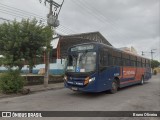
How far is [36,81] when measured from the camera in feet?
55.8

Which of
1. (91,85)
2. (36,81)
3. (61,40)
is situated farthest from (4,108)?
(61,40)

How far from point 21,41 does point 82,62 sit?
4035 millimetres

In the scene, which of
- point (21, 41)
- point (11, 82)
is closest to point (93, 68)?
point (21, 41)

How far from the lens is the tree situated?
11609 mm

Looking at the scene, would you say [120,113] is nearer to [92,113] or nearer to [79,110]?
[92,113]

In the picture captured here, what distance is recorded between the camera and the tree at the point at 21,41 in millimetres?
11609

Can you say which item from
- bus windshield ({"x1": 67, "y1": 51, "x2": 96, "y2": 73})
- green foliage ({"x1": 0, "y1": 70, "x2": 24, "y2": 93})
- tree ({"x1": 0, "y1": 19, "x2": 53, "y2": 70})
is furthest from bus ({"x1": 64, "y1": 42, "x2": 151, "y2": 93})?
green foliage ({"x1": 0, "y1": 70, "x2": 24, "y2": 93})

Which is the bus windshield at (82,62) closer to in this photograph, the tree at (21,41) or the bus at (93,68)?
the bus at (93,68)

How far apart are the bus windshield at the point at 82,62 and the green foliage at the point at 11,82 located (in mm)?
3515

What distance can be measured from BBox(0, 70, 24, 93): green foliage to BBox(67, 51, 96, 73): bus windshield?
11.5 feet

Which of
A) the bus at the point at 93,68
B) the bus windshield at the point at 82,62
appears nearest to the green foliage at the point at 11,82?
the bus at the point at 93,68

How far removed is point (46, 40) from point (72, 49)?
7.04ft

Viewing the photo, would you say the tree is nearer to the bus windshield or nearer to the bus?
the bus

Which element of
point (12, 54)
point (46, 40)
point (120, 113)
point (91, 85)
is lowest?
point (120, 113)
